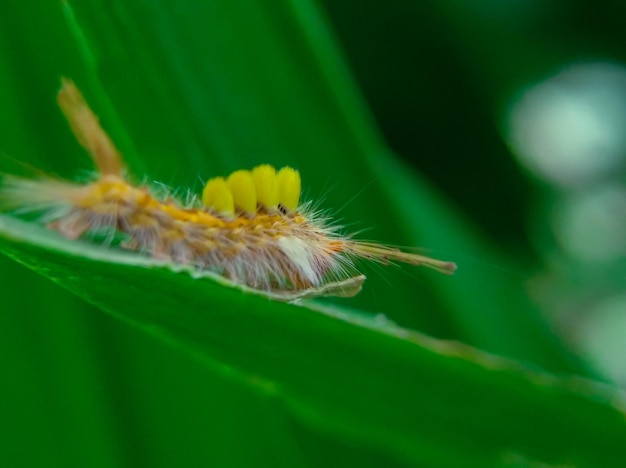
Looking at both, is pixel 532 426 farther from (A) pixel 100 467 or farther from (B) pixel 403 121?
(B) pixel 403 121

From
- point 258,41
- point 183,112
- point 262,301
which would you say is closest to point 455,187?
point 258,41

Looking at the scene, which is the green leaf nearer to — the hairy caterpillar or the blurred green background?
the hairy caterpillar

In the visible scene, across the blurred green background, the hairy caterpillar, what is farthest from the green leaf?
the blurred green background

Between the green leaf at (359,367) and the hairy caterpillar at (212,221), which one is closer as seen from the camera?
the green leaf at (359,367)

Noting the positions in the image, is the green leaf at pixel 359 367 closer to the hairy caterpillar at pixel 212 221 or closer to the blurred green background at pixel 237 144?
the hairy caterpillar at pixel 212 221

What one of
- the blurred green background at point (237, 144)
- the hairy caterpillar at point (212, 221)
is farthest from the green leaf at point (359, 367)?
the blurred green background at point (237, 144)

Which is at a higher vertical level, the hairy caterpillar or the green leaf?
the hairy caterpillar

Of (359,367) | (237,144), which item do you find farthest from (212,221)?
(237,144)
